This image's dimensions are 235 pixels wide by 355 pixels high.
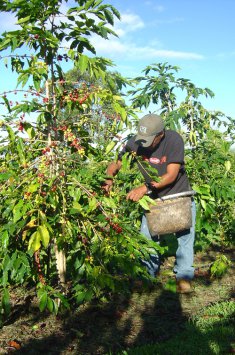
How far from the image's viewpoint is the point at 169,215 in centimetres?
401

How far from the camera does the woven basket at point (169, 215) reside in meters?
4.00

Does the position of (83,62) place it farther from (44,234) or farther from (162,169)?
(162,169)

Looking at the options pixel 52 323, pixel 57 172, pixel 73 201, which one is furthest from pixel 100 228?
pixel 52 323

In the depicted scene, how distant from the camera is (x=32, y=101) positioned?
2.96m

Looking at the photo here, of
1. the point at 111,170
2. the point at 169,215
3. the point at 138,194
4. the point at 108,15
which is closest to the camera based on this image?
the point at 108,15

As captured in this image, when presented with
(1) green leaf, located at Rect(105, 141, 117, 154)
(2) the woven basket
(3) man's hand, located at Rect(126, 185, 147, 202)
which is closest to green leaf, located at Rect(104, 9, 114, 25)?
(1) green leaf, located at Rect(105, 141, 117, 154)

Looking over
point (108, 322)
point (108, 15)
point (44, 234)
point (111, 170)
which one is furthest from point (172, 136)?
point (44, 234)

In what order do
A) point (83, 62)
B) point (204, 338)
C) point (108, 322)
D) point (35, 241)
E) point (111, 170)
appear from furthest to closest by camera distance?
point (111, 170)
point (108, 322)
point (204, 338)
point (83, 62)
point (35, 241)

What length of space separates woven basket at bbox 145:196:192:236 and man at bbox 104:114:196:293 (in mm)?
173

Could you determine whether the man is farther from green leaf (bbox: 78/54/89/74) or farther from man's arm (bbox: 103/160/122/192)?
green leaf (bbox: 78/54/89/74)

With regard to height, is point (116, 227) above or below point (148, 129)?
below

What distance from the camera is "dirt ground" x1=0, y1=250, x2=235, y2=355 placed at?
10.8 ft

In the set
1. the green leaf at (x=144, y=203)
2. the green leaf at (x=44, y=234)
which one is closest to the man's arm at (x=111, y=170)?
the green leaf at (x=144, y=203)

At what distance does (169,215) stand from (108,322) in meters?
1.13
